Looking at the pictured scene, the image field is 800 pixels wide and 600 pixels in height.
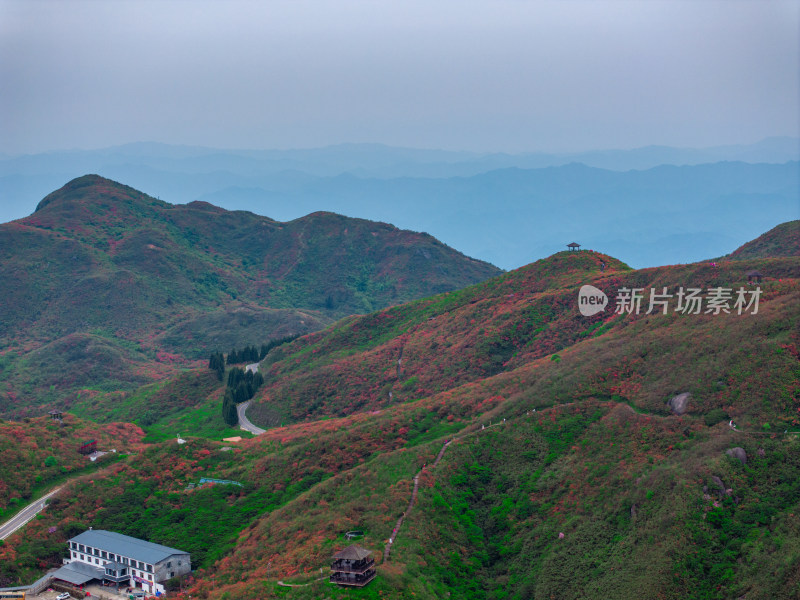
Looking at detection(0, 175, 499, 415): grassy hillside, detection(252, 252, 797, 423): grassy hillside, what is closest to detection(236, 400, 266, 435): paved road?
detection(252, 252, 797, 423): grassy hillside

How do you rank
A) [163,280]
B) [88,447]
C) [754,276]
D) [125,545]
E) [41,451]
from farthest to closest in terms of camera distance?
[163,280] < [754,276] < [88,447] < [41,451] < [125,545]

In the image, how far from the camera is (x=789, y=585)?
24188 mm

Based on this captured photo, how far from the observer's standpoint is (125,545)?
37.2 meters

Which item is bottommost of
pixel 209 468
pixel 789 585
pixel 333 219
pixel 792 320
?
pixel 209 468

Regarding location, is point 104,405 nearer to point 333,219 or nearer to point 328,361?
point 328,361

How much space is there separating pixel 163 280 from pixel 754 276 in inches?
4953

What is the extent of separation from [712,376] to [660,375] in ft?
12.5

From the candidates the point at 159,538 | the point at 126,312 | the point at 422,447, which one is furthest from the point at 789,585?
the point at 126,312

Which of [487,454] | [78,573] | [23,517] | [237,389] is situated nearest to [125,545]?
[78,573]

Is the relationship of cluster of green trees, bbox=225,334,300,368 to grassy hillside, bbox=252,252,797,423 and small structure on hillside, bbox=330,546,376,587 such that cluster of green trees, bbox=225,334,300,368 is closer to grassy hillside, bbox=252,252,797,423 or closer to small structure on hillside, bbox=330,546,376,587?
grassy hillside, bbox=252,252,797,423

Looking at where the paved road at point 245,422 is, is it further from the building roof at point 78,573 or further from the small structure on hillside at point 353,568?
the small structure on hillside at point 353,568

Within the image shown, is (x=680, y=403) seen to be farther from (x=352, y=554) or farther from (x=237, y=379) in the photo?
(x=237, y=379)

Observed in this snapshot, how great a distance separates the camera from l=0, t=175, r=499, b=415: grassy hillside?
109m

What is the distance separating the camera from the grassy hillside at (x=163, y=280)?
108625 millimetres
